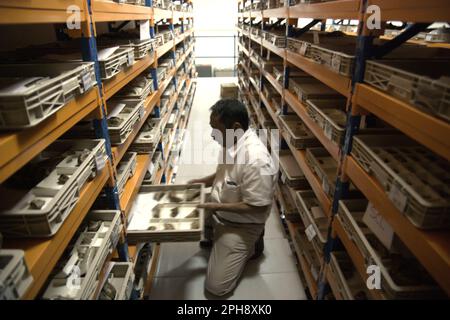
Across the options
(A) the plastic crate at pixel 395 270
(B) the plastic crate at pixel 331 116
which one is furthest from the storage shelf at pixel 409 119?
(A) the plastic crate at pixel 395 270

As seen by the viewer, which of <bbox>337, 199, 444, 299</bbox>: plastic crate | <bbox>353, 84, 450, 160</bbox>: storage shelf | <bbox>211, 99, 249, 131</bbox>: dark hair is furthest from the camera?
<bbox>211, 99, 249, 131</bbox>: dark hair

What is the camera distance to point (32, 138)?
2.78 feet

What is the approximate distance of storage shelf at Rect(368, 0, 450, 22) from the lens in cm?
85

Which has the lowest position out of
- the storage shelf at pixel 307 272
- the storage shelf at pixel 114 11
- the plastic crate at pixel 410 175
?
the storage shelf at pixel 307 272

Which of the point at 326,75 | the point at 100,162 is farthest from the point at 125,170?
the point at 326,75

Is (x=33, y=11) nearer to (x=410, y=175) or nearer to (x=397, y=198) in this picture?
(x=397, y=198)

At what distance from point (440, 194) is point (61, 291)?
1.41 meters

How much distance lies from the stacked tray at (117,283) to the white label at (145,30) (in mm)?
1700

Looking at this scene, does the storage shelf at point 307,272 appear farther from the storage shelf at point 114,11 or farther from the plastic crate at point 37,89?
the storage shelf at point 114,11

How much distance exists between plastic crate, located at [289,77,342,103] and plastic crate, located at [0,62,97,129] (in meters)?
1.59

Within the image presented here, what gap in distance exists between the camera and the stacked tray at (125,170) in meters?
1.80

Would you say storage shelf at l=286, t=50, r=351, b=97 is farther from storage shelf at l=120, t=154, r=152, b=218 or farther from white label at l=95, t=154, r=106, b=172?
storage shelf at l=120, t=154, r=152, b=218

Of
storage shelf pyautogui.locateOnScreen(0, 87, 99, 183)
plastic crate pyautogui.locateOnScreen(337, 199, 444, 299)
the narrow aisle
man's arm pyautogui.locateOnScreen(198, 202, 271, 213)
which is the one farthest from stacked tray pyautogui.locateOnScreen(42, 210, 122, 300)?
plastic crate pyautogui.locateOnScreen(337, 199, 444, 299)
